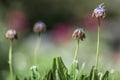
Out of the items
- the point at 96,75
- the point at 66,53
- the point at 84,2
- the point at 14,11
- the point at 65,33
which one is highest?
the point at 84,2

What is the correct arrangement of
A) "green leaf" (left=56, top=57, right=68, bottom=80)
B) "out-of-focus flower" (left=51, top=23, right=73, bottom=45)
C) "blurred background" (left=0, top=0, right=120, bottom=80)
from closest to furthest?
"green leaf" (left=56, top=57, right=68, bottom=80) < "blurred background" (left=0, top=0, right=120, bottom=80) < "out-of-focus flower" (left=51, top=23, right=73, bottom=45)

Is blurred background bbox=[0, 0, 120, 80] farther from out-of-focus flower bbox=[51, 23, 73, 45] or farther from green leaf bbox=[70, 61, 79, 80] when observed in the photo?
green leaf bbox=[70, 61, 79, 80]

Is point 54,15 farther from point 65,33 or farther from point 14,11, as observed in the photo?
point 65,33

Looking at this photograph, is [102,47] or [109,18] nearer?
[102,47]

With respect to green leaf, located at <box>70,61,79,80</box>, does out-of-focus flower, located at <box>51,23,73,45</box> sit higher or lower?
higher

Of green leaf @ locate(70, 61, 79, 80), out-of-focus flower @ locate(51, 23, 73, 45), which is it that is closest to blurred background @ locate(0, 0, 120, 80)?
out-of-focus flower @ locate(51, 23, 73, 45)

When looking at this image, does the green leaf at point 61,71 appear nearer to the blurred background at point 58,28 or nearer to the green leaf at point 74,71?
the green leaf at point 74,71

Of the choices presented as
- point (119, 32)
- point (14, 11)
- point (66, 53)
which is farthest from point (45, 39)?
point (66, 53)

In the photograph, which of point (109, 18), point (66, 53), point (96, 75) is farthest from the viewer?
point (109, 18)

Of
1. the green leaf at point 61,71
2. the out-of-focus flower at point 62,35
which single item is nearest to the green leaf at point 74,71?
the green leaf at point 61,71
